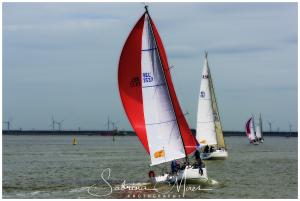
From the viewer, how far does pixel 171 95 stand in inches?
1431

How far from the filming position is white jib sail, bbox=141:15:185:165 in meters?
35.0

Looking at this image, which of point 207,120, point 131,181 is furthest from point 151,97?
point 207,120

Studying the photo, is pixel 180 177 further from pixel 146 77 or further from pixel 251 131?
pixel 251 131

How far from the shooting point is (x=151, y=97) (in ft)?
116

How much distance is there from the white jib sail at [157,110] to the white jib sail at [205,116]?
27618 millimetres

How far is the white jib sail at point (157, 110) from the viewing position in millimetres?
34969

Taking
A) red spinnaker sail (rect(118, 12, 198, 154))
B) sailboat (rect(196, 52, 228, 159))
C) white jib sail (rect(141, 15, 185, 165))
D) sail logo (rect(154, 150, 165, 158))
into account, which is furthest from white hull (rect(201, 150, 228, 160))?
red spinnaker sail (rect(118, 12, 198, 154))

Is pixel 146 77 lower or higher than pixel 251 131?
higher

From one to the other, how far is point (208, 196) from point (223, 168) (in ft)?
64.1

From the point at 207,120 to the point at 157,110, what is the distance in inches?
1145

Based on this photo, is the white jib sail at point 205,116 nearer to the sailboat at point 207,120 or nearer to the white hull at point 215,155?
the sailboat at point 207,120

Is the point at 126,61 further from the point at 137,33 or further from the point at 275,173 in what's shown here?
the point at 275,173

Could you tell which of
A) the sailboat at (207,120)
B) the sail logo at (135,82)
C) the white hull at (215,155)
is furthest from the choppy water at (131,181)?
the sail logo at (135,82)

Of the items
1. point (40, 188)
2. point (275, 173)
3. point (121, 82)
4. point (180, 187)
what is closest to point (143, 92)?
point (121, 82)
